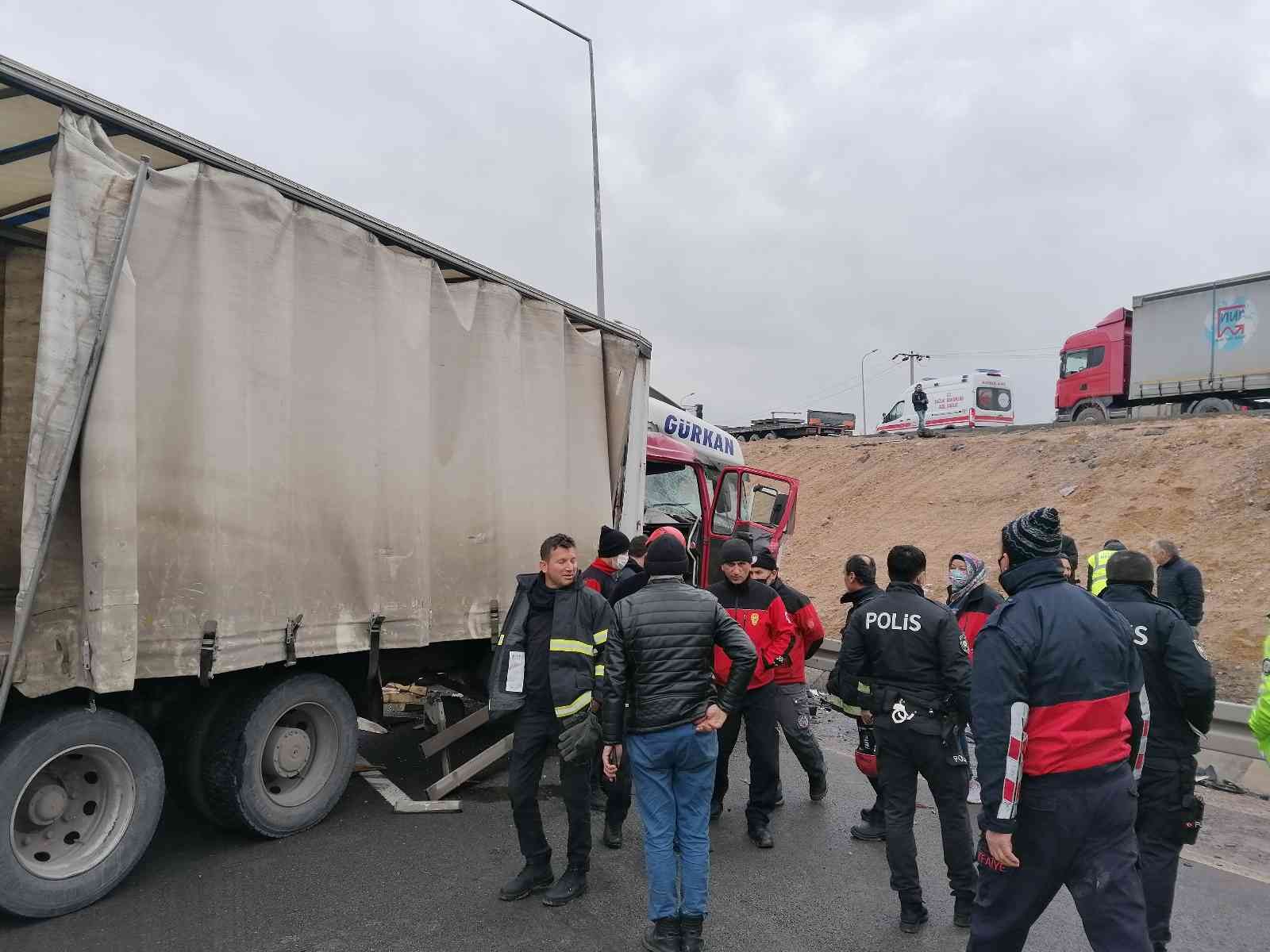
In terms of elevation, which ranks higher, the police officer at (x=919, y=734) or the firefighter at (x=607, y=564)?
the firefighter at (x=607, y=564)

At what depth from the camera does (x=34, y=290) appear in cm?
533

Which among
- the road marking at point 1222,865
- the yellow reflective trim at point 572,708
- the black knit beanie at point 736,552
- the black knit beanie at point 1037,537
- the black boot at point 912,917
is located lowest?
the road marking at point 1222,865

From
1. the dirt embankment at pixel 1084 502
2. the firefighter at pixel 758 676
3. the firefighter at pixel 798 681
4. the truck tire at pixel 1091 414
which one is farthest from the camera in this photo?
the truck tire at pixel 1091 414

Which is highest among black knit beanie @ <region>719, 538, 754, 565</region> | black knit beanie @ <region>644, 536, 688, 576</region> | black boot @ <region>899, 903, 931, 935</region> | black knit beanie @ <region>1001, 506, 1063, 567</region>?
black knit beanie @ <region>1001, 506, 1063, 567</region>

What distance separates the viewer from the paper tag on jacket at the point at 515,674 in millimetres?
3795

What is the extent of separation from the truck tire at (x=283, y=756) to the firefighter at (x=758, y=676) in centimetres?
222

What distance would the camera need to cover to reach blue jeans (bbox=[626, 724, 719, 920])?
3.26m

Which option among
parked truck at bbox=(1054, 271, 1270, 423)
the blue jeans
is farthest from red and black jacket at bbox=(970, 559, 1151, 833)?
parked truck at bbox=(1054, 271, 1270, 423)

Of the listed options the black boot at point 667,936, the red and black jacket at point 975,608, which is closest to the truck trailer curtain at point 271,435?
the black boot at point 667,936

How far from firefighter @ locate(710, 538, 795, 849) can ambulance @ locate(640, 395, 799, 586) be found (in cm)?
281

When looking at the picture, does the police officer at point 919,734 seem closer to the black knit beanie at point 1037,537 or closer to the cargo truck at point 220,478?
the black knit beanie at point 1037,537

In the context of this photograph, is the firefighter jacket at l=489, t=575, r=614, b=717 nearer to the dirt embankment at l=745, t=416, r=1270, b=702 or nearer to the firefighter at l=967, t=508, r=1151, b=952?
the firefighter at l=967, t=508, r=1151, b=952

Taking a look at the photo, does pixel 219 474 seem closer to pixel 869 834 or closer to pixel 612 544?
pixel 612 544

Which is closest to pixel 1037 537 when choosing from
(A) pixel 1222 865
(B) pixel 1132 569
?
(B) pixel 1132 569
